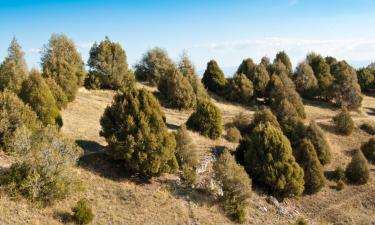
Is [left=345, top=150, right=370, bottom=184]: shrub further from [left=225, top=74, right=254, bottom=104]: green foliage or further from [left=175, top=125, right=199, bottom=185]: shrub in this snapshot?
[left=225, top=74, right=254, bottom=104]: green foliage

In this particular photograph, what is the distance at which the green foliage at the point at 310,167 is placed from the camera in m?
39.6

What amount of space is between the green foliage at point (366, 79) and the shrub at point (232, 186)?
71.3m

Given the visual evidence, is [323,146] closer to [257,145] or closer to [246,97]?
[257,145]

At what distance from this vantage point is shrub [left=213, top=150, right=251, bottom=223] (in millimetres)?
30498

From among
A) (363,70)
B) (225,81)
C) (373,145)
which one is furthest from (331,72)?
(373,145)

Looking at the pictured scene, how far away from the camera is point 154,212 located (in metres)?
27.1

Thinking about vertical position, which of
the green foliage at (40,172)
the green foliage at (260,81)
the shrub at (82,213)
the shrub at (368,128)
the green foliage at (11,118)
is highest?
the green foliage at (260,81)

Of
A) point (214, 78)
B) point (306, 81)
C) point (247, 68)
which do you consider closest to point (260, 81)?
point (247, 68)

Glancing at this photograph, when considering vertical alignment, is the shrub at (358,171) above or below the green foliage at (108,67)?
below

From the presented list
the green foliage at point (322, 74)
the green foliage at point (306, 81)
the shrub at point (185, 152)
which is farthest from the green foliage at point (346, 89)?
the shrub at point (185, 152)

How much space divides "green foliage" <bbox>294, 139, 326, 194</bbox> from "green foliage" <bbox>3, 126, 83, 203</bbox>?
2556 cm

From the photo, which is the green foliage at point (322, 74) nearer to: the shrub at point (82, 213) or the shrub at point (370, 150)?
the shrub at point (370, 150)

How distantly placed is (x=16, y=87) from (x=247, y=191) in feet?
94.9

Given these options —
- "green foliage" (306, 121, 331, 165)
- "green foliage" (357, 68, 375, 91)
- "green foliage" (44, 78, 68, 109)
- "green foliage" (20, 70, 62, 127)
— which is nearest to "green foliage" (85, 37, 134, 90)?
"green foliage" (44, 78, 68, 109)
